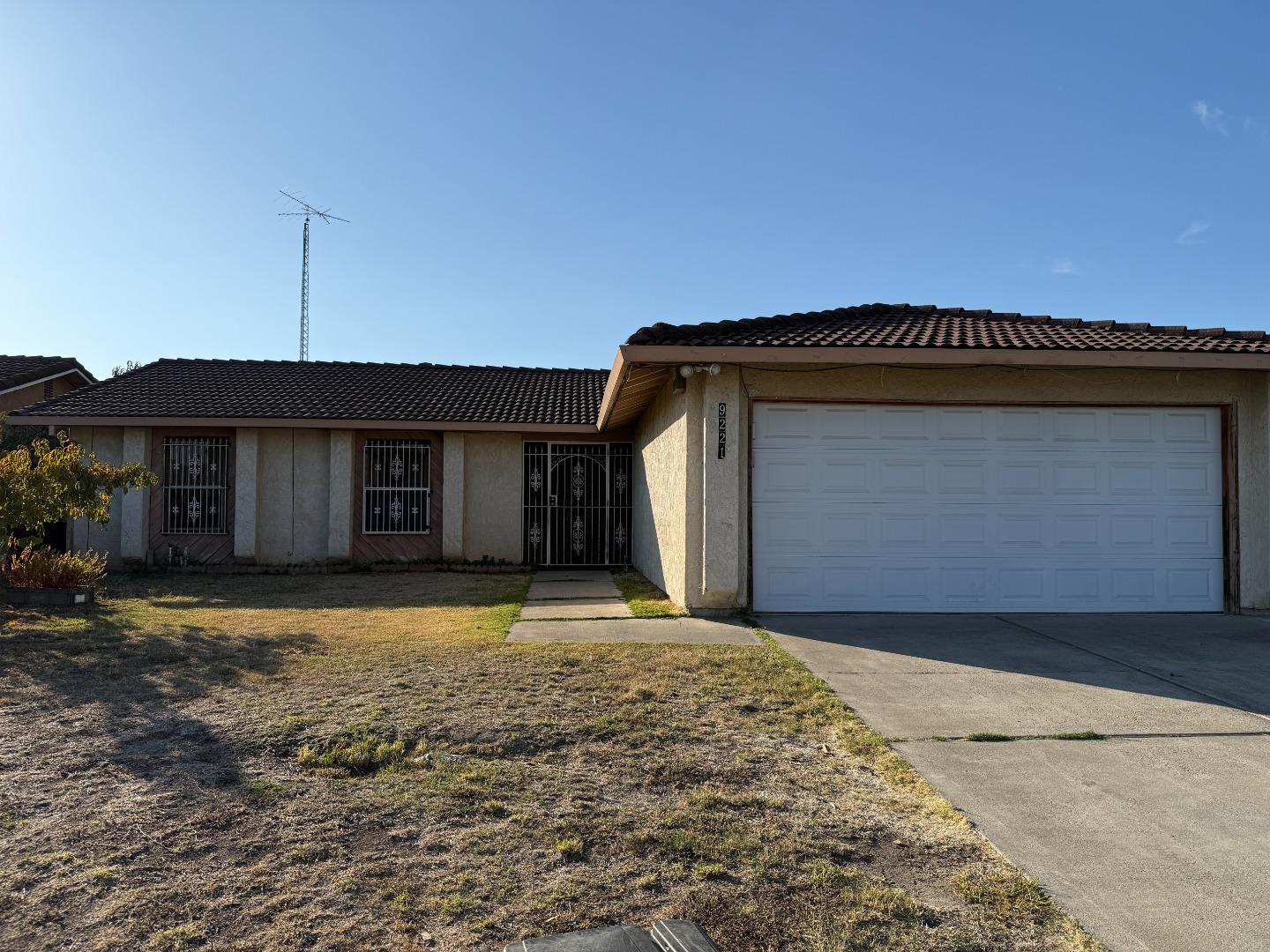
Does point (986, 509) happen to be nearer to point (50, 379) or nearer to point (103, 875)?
point (103, 875)

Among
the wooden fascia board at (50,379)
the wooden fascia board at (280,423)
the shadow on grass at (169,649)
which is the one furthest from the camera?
the wooden fascia board at (50,379)

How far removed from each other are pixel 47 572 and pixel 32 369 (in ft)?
41.7

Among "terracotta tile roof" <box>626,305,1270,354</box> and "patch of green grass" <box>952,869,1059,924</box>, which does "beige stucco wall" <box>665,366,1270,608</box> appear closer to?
"terracotta tile roof" <box>626,305,1270,354</box>

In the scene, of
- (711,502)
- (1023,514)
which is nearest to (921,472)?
(1023,514)

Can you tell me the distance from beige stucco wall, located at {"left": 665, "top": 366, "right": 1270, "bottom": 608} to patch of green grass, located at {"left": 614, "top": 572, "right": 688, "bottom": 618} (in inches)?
14.6

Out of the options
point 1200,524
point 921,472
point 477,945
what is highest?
point 921,472

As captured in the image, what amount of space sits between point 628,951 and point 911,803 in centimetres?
187

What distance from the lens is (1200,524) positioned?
943cm

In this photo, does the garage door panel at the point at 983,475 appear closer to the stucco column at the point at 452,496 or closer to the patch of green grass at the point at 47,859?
the patch of green grass at the point at 47,859

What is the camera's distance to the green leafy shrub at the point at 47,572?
32.5ft

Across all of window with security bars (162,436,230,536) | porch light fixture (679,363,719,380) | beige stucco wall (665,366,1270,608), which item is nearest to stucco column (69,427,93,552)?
window with security bars (162,436,230,536)

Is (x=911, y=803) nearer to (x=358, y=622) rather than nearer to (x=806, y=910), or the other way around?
(x=806, y=910)

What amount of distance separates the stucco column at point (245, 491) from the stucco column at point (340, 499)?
1.28 meters

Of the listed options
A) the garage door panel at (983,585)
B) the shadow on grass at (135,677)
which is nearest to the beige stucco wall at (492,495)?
the shadow on grass at (135,677)
